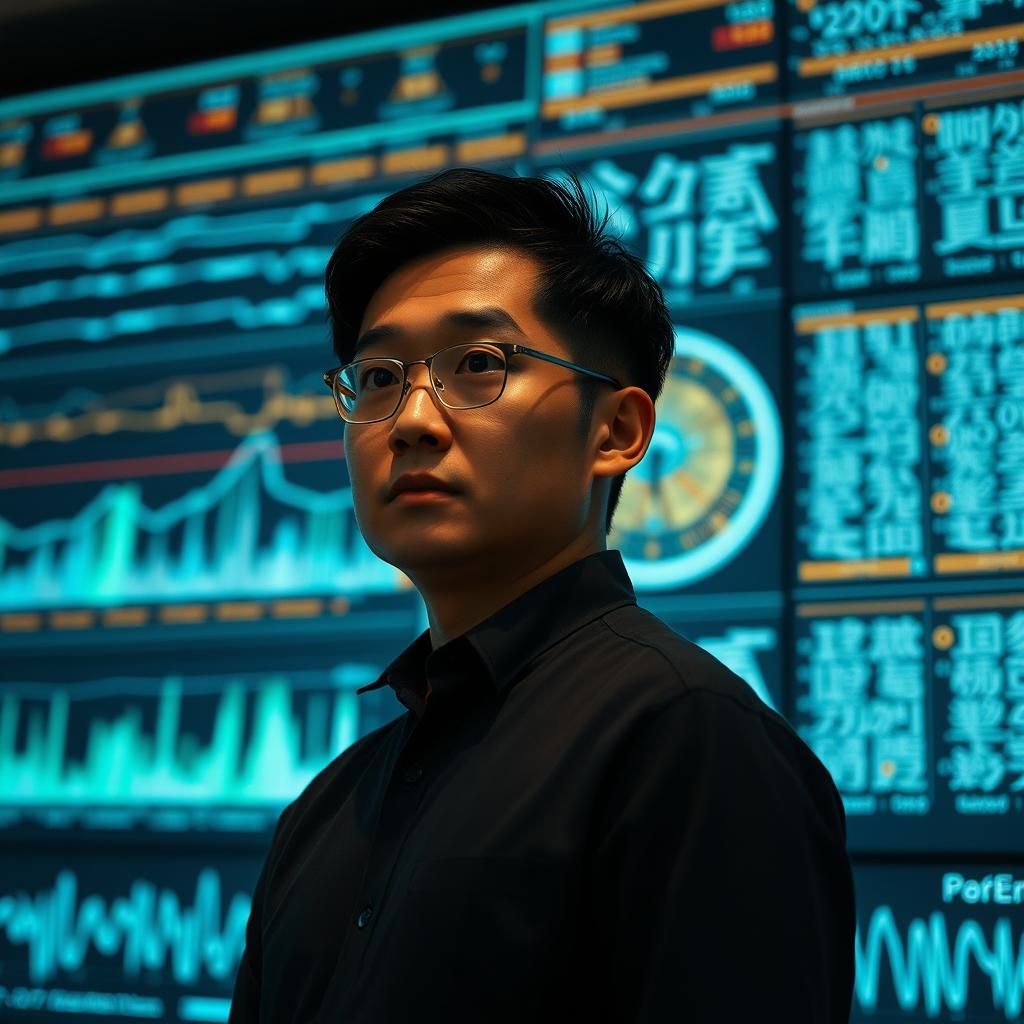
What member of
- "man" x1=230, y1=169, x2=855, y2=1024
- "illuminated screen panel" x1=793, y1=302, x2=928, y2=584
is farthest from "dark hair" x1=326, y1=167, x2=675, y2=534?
"illuminated screen panel" x1=793, y1=302, x2=928, y2=584

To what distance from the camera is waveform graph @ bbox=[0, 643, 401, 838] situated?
1816mm

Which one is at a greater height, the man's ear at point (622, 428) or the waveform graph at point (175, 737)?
the man's ear at point (622, 428)

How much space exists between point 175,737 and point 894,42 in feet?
4.40

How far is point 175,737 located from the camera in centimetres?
190

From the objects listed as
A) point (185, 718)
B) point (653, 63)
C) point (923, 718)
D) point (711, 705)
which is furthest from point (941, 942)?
point (653, 63)

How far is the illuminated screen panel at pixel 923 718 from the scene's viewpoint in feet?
4.83

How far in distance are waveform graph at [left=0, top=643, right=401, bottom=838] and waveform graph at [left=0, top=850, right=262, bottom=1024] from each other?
52 mm

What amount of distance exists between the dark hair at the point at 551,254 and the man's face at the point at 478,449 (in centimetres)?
2

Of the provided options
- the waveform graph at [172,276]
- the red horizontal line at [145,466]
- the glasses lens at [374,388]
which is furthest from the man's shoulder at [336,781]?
the waveform graph at [172,276]

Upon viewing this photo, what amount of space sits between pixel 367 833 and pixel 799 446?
3.14 feet

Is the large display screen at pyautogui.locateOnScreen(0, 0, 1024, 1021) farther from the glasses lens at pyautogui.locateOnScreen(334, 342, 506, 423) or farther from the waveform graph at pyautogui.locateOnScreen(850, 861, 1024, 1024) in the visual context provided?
the glasses lens at pyautogui.locateOnScreen(334, 342, 506, 423)

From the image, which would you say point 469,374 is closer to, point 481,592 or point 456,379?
point 456,379

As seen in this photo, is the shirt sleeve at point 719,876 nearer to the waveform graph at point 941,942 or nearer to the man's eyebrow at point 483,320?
the man's eyebrow at point 483,320

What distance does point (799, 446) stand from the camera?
164 centimetres
